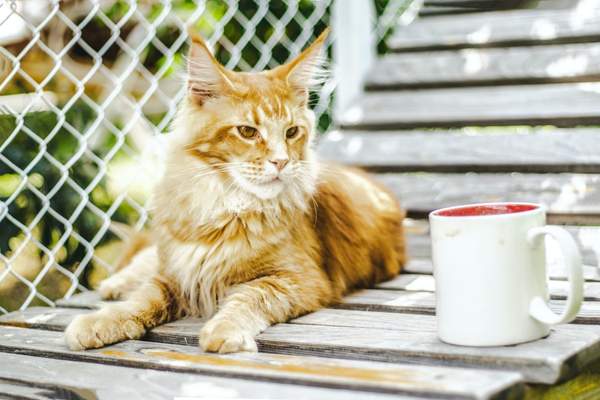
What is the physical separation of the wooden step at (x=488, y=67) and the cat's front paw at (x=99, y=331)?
2009 mm

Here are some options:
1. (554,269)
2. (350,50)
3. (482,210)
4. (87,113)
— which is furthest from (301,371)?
(350,50)

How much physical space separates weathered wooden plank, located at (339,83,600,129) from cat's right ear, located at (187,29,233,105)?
1.41 meters

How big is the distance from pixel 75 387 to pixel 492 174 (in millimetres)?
1884

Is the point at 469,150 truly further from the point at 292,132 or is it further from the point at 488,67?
the point at 292,132

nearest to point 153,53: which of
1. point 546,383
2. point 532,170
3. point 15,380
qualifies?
point 532,170

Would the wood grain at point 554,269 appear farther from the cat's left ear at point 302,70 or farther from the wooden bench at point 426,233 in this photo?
the cat's left ear at point 302,70

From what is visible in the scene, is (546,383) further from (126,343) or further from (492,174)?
(492,174)

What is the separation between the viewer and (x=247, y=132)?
2.19m

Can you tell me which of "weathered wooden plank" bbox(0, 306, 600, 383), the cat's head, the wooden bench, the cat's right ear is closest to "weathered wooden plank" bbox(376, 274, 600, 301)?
the wooden bench

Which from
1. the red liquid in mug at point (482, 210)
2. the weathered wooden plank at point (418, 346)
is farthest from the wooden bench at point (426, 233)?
the red liquid in mug at point (482, 210)

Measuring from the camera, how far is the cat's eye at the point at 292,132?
2283 millimetres

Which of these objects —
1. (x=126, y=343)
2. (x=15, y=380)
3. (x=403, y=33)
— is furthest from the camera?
(x=403, y=33)

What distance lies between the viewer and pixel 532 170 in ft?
9.91

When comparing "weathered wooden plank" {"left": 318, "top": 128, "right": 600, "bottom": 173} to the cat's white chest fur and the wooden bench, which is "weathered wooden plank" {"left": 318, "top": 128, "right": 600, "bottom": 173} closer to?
the wooden bench
